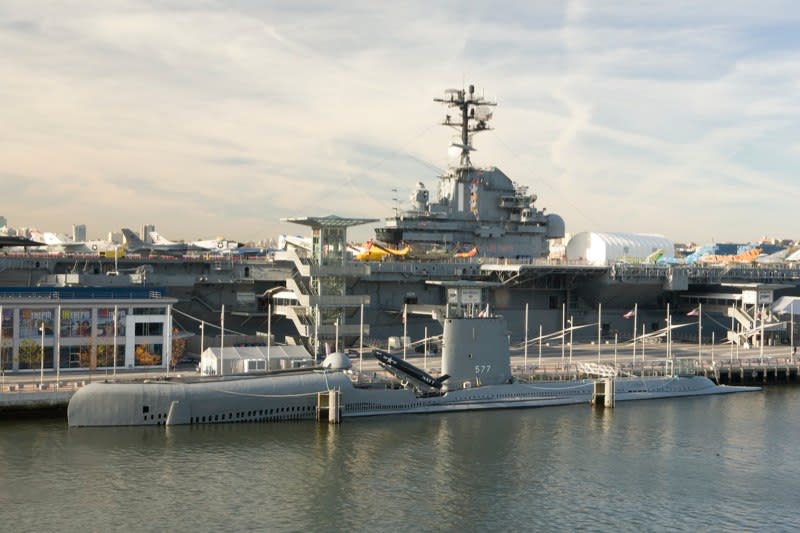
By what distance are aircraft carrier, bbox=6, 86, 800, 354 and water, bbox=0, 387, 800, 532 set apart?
504 inches

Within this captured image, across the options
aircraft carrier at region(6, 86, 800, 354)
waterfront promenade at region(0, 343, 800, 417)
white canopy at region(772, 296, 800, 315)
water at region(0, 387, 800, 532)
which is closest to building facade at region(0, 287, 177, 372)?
waterfront promenade at region(0, 343, 800, 417)

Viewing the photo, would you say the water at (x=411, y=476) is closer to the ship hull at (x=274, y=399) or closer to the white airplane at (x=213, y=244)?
the ship hull at (x=274, y=399)

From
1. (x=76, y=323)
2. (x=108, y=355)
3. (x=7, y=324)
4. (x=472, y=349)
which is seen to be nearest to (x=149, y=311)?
(x=108, y=355)

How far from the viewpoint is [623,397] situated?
1682 inches

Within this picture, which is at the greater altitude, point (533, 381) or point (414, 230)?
point (414, 230)

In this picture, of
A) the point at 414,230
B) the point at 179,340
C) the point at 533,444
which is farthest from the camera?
the point at 414,230

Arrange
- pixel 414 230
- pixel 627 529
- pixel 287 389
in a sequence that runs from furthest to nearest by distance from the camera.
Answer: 1. pixel 414 230
2. pixel 287 389
3. pixel 627 529

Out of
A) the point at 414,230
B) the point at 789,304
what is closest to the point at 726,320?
the point at 789,304

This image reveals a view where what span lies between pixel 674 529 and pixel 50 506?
1723 cm

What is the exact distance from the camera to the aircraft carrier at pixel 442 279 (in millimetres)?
49906

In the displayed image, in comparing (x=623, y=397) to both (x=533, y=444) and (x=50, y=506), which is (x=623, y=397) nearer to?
(x=533, y=444)

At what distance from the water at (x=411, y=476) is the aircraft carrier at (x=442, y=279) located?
12.8m

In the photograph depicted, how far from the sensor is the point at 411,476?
93.7 feet

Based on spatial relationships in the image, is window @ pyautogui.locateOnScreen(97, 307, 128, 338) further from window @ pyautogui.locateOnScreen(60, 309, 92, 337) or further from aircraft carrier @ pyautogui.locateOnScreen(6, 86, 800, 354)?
aircraft carrier @ pyautogui.locateOnScreen(6, 86, 800, 354)
